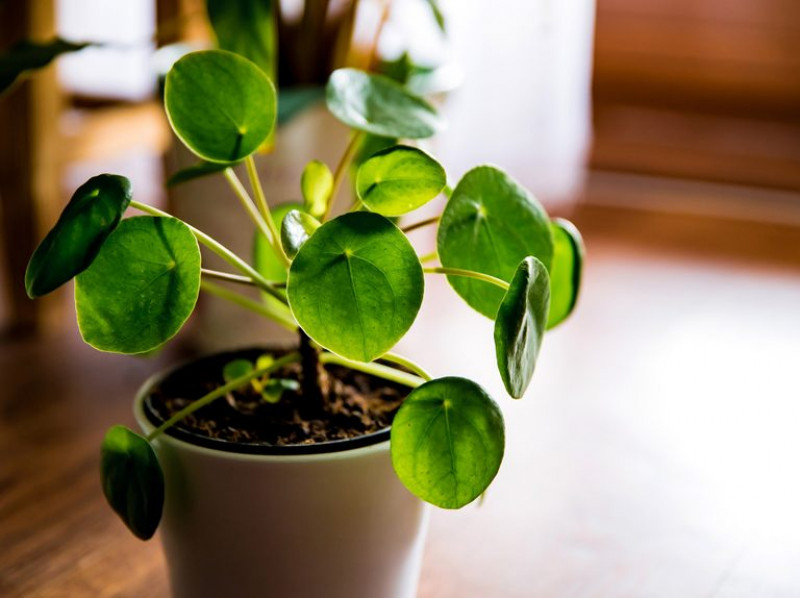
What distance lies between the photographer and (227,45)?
944mm

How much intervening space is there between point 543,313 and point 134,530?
0.97 feet

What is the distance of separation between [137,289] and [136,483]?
Result: 0.43 feet

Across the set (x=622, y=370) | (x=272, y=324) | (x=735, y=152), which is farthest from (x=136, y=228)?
(x=735, y=152)

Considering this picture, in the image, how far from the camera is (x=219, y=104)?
610 mm

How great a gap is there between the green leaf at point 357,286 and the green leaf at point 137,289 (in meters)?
0.08

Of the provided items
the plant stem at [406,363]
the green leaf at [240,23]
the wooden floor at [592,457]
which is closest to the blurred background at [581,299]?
the wooden floor at [592,457]

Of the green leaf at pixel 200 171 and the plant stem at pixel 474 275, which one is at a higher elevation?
the green leaf at pixel 200 171

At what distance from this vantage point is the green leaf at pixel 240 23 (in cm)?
94

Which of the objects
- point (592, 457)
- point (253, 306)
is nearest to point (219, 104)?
point (253, 306)

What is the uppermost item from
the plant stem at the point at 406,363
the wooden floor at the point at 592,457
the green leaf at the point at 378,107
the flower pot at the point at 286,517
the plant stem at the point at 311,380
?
the green leaf at the point at 378,107

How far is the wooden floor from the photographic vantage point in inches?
34.3

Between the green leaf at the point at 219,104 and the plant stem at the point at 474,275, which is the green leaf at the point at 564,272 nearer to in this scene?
the plant stem at the point at 474,275

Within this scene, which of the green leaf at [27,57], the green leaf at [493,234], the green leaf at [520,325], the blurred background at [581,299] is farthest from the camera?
the blurred background at [581,299]

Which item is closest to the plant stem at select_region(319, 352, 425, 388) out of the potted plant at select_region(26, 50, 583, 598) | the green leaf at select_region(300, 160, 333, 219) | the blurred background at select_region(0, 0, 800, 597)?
the potted plant at select_region(26, 50, 583, 598)
